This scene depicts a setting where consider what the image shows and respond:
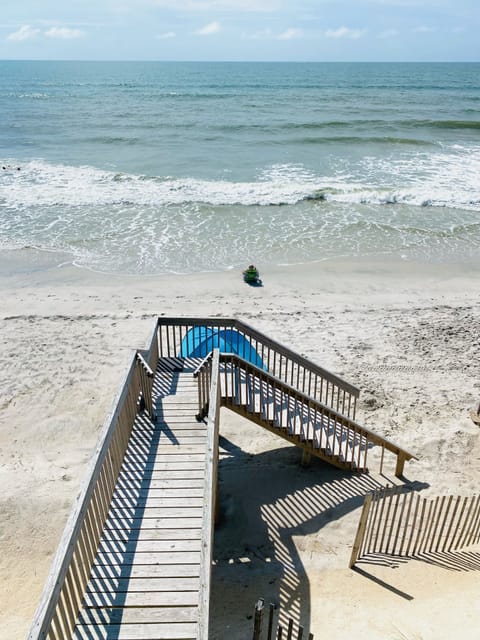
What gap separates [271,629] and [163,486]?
2205 mm

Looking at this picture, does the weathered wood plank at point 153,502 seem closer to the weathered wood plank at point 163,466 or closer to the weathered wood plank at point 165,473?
the weathered wood plank at point 165,473

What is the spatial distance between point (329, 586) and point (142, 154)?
37.7 metres

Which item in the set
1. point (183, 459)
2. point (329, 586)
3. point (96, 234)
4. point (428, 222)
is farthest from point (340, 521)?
point (428, 222)

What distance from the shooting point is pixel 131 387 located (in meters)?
7.93

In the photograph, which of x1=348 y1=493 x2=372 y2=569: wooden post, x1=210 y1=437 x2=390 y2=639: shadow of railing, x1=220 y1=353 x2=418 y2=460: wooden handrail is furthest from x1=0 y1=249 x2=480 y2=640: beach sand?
x1=220 y1=353 x2=418 y2=460: wooden handrail

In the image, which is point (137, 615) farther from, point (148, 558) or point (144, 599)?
point (148, 558)

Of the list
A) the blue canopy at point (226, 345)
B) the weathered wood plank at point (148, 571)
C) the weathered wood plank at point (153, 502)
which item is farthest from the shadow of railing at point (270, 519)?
the blue canopy at point (226, 345)

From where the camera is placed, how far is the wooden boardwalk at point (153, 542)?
17.5 feet

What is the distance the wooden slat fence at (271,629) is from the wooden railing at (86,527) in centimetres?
182

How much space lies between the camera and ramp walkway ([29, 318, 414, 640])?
5.23 m

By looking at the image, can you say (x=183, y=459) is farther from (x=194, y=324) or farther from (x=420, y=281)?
(x=420, y=281)

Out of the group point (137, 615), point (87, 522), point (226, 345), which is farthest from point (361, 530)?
point (226, 345)

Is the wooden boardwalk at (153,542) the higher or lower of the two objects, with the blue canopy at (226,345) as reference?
lower

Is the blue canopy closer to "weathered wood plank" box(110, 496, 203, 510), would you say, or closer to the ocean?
"weathered wood plank" box(110, 496, 203, 510)
